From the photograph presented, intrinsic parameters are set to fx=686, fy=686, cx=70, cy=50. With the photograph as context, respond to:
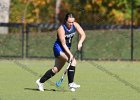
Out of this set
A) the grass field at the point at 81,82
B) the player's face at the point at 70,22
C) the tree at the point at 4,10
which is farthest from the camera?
the tree at the point at 4,10

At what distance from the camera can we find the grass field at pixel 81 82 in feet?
47.3

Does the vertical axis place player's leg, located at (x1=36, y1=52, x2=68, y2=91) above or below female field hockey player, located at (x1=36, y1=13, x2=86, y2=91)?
below

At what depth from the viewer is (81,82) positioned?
59.4ft

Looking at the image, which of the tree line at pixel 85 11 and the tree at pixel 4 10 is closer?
the tree at pixel 4 10

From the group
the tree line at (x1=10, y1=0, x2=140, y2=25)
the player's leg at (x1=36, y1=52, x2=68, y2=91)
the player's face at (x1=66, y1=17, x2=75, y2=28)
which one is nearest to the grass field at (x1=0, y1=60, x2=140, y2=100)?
the player's leg at (x1=36, y1=52, x2=68, y2=91)

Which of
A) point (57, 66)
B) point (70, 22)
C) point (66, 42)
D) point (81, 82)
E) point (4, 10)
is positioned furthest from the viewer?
point (4, 10)

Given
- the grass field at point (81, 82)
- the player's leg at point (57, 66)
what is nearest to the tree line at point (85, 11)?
the grass field at point (81, 82)

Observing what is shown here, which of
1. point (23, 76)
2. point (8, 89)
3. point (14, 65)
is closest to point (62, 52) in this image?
point (8, 89)

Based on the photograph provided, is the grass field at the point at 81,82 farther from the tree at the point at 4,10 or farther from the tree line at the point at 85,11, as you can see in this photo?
the tree line at the point at 85,11

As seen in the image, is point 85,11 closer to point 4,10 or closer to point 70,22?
point 4,10

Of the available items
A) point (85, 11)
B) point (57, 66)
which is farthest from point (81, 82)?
point (85, 11)

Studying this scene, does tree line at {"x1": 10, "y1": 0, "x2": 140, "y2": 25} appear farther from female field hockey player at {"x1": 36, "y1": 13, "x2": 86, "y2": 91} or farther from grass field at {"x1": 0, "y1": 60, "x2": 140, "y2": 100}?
female field hockey player at {"x1": 36, "y1": 13, "x2": 86, "y2": 91}

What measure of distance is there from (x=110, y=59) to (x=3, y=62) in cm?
→ 477

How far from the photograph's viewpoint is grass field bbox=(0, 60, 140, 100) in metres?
14.4
